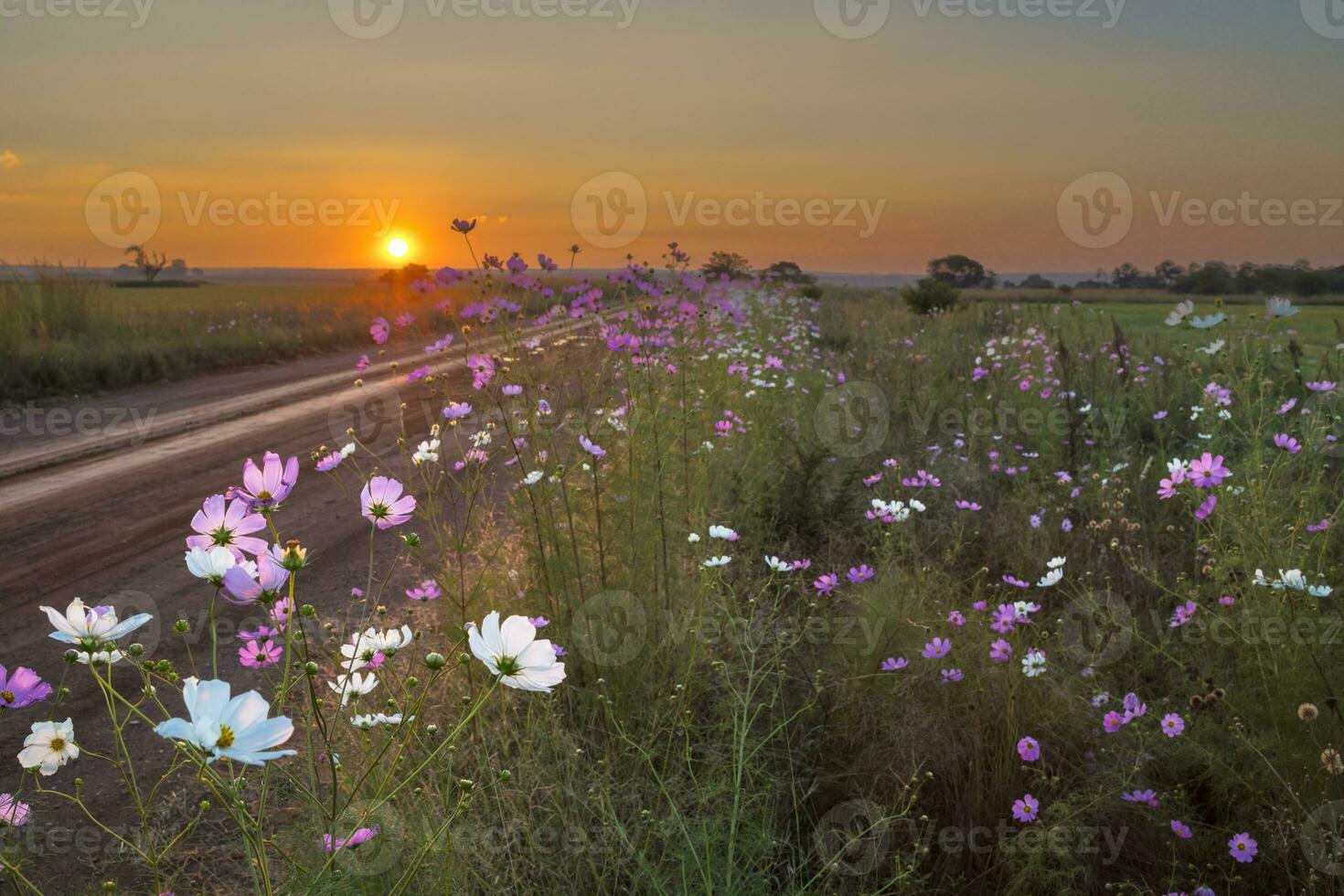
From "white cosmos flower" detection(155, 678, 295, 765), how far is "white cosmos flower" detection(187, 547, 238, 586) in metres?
0.27

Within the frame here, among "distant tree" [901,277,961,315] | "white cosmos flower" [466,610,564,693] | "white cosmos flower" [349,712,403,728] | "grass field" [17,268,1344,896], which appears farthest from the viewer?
"distant tree" [901,277,961,315]

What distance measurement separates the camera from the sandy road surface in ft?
8.78

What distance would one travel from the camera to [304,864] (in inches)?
71.3

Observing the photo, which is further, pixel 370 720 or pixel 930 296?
pixel 930 296

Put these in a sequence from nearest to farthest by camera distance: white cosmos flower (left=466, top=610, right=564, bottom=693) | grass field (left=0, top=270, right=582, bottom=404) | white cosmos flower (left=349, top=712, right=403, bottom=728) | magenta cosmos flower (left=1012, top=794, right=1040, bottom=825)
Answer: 1. white cosmos flower (left=466, top=610, right=564, bottom=693)
2. white cosmos flower (left=349, top=712, right=403, bottom=728)
3. magenta cosmos flower (left=1012, top=794, right=1040, bottom=825)
4. grass field (left=0, top=270, right=582, bottom=404)

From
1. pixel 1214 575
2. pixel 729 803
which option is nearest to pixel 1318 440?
pixel 1214 575

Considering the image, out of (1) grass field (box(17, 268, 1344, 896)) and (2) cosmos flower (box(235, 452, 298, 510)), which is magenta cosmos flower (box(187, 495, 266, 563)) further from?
(1) grass field (box(17, 268, 1344, 896))

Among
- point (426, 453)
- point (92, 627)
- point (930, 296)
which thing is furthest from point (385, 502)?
point (930, 296)

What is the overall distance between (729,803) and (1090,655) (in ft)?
4.58

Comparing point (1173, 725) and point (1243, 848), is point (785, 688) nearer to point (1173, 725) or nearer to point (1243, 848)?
point (1173, 725)

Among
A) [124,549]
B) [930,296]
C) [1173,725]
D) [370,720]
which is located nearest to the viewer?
[370,720]

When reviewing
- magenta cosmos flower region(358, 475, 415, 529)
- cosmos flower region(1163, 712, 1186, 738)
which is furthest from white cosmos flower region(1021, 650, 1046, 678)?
magenta cosmos flower region(358, 475, 415, 529)

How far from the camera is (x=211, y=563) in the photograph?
3.85 feet

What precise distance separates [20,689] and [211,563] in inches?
19.5
